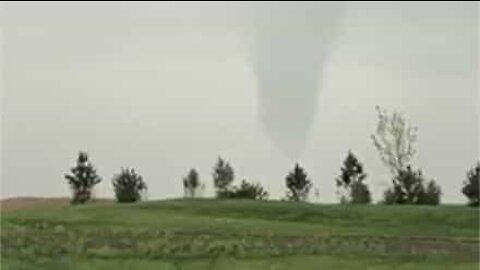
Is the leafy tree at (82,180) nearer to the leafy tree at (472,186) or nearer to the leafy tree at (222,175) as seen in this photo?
the leafy tree at (222,175)

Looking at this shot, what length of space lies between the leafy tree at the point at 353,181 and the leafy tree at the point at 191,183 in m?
12.0

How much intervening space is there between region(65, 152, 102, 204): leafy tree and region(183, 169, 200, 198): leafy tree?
7.68 m

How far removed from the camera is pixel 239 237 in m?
36.2

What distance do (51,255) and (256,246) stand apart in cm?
688

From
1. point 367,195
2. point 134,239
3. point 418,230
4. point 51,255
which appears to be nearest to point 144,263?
point 51,255

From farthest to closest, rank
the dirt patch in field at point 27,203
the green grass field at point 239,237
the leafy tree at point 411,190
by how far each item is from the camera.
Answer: the leafy tree at point 411,190 → the dirt patch in field at point 27,203 → the green grass field at point 239,237

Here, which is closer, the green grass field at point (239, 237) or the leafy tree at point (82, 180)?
the green grass field at point (239, 237)

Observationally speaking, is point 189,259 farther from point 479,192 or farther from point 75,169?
point 75,169

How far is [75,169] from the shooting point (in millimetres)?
80562

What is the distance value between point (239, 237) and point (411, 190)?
1497 inches

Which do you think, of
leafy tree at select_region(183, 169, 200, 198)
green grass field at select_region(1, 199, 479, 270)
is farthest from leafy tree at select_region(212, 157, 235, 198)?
green grass field at select_region(1, 199, 479, 270)

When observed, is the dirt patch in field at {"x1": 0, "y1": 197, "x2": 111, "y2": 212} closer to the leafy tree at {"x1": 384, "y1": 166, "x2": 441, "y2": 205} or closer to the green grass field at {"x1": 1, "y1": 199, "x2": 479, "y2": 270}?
the green grass field at {"x1": 1, "y1": 199, "x2": 479, "y2": 270}

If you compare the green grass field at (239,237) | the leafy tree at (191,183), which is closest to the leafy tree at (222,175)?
the leafy tree at (191,183)

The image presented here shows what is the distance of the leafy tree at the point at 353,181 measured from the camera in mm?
74812
